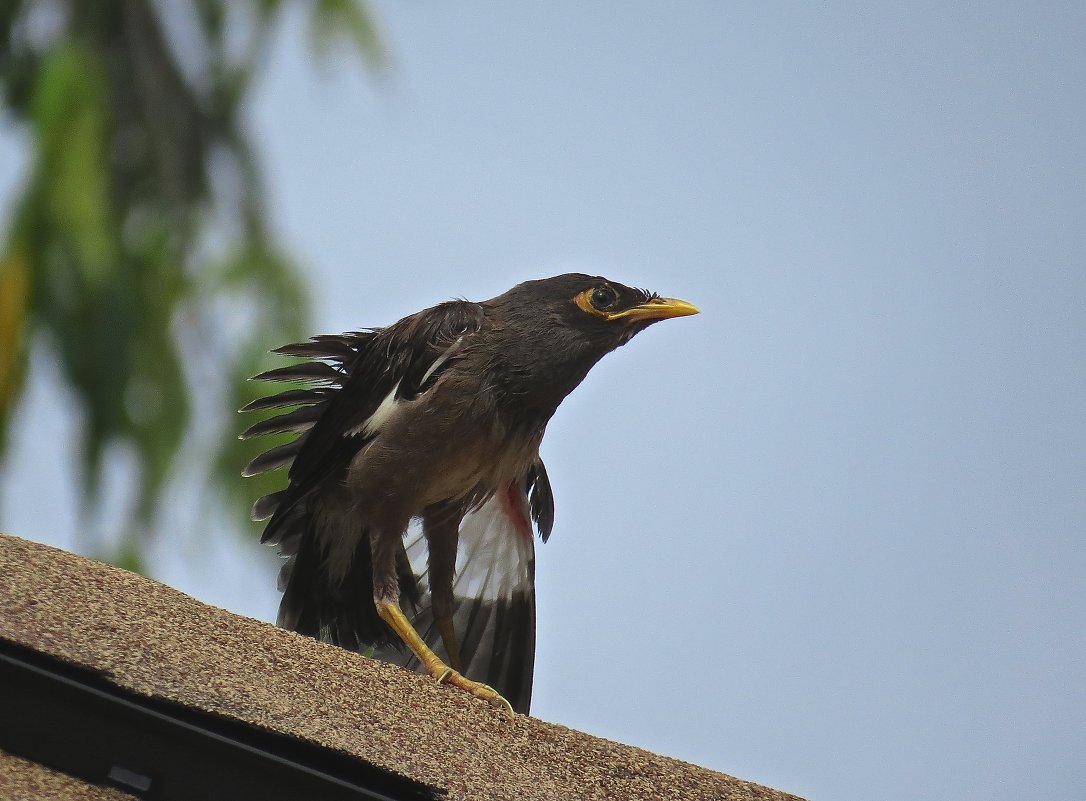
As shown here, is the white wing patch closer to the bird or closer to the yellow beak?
the bird

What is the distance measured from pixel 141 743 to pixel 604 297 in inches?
102

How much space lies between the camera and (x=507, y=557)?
5.19 meters

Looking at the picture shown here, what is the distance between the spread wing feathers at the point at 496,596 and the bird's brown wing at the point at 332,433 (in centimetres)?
18

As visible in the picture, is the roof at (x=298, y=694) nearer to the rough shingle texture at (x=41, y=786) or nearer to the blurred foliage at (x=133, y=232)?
the rough shingle texture at (x=41, y=786)

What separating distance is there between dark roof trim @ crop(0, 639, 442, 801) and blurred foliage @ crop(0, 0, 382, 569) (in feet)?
13.2

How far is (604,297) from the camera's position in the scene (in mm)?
4582

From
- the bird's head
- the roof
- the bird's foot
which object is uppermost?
the bird's head

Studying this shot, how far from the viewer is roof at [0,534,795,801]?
238cm

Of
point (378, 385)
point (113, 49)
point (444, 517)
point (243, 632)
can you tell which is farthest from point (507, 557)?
point (113, 49)

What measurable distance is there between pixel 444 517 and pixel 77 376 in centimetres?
256

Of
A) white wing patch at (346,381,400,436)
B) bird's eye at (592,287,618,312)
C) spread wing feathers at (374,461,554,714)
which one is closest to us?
white wing patch at (346,381,400,436)

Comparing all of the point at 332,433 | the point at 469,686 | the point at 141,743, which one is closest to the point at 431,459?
the point at 332,433

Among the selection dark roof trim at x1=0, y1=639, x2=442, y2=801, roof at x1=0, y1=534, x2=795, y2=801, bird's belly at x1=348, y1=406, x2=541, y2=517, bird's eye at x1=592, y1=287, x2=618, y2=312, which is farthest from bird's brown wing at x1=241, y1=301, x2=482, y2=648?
dark roof trim at x1=0, y1=639, x2=442, y2=801

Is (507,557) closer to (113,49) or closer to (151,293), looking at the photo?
(151,293)
